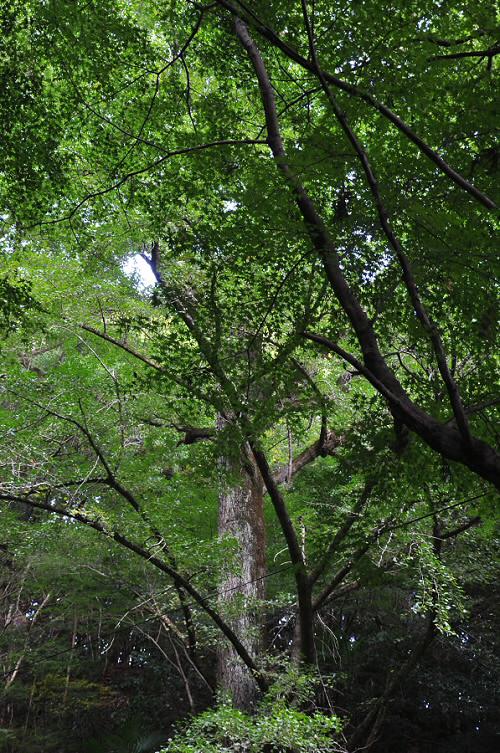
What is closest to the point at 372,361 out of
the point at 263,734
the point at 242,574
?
the point at 263,734

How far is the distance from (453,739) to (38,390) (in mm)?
8151

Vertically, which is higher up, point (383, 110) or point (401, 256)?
point (383, 110)

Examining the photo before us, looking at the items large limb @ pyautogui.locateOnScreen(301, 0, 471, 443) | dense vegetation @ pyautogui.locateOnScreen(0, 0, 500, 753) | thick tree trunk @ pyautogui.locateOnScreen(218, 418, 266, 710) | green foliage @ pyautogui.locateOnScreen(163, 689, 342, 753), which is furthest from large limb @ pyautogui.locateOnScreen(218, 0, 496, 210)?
green foliage @ pyautogui.locateOnScreen(163, 689, 342, 753)

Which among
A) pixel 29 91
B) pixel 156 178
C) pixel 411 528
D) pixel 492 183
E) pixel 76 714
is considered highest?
pixel 29 91

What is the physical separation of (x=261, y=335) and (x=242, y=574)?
320 centimetres

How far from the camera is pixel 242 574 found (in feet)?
19.1

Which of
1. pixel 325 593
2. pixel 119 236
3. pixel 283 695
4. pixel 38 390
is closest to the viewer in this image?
pixel 283 695

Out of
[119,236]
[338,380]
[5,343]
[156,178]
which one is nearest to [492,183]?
[156,178]

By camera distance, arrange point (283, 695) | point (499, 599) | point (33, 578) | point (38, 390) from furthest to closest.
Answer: point (33, 578) < point (499, 599) < point (38, 390) < point (283, 695)

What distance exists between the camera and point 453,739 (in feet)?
28.2

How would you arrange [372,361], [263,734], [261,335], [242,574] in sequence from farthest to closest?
1. [242,574]
2. [263,734]
3. [261,335]
4. [372,361]

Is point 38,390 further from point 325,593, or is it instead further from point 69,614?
point 69,614

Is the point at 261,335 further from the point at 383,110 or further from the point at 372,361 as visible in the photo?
the point at 383,110

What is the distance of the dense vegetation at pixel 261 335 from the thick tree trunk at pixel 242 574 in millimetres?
28
